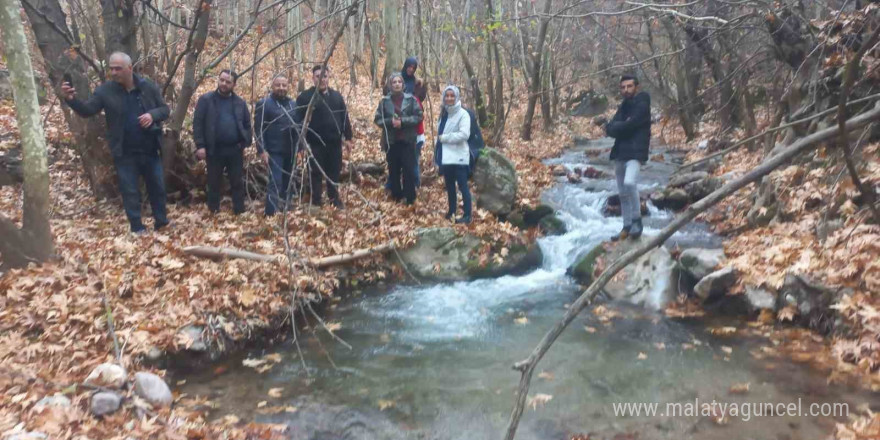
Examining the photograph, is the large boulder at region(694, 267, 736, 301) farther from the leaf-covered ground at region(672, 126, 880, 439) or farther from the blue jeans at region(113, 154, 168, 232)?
the blue jeans at region(113, 154, 168, 232)

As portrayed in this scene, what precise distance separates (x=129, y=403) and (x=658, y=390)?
13.8ft

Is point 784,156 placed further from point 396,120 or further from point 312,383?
point 396,120

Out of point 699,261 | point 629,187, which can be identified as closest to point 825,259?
point 699,261

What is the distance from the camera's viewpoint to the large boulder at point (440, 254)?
7.88 metres

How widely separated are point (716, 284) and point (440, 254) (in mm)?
A: 3659

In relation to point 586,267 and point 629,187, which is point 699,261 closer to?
point 629,187

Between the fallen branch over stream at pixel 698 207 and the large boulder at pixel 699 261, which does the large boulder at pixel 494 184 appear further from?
the fallen branch over stream at pixel 698 207

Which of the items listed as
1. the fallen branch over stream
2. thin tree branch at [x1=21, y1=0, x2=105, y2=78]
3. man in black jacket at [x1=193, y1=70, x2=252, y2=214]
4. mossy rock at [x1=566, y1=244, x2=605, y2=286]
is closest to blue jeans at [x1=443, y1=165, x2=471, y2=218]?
mossy rock at [x1=566, y1=244, x2=605, y2=286]

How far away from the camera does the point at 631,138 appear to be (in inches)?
287

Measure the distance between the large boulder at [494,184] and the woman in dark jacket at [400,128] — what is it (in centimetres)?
135

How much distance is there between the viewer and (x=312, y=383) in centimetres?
497

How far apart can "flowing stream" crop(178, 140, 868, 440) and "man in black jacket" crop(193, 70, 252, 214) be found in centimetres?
293

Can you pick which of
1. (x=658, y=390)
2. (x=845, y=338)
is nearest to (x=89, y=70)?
(x=658, y=390)

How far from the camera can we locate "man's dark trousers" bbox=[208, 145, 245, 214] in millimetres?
8117
